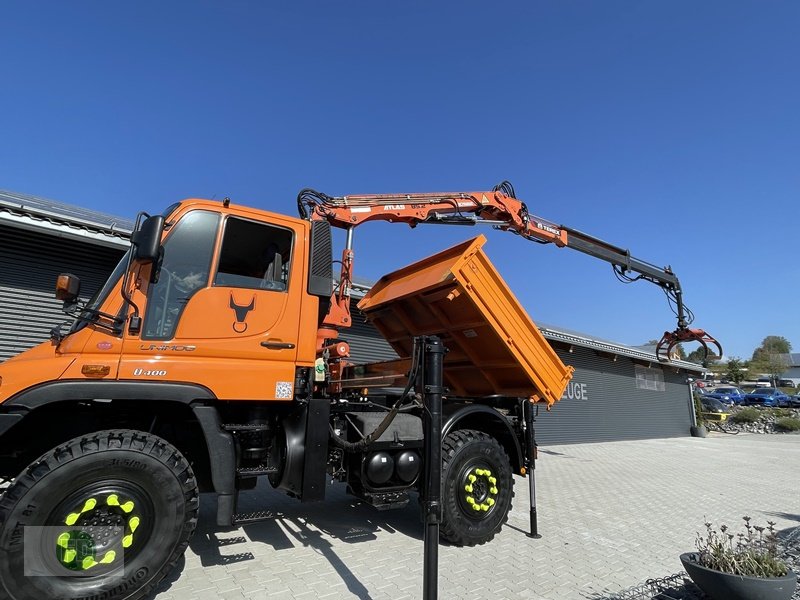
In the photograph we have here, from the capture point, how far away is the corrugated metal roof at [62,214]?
→ 6.32m

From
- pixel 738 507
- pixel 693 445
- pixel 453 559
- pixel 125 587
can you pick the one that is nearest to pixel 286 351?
pixel 125 587

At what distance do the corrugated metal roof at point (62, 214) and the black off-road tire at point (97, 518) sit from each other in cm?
496

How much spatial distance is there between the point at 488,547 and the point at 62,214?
733cm

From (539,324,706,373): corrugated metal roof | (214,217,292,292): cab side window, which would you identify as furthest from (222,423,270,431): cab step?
(539,324,706,373): corrugated metal roof

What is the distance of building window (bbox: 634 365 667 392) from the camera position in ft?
61.4

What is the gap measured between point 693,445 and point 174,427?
19.1 meters

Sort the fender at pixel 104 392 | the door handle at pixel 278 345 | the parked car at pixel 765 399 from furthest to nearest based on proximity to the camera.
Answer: the parked car at pixel 765 399 → the door handle at pixel 278 345 → the fender at pixel 104 392

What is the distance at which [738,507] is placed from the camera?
23.7ft

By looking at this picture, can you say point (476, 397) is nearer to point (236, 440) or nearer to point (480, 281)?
point (480, 281)

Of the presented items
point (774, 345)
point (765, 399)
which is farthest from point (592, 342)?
point (774, 345)

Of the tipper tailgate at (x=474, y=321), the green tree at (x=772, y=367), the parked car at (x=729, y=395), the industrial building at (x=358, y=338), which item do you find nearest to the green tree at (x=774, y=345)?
the green tree at (x=772, y=367)

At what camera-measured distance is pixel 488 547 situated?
4855 mm

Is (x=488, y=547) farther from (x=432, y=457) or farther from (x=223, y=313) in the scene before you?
(x=223, y=313)

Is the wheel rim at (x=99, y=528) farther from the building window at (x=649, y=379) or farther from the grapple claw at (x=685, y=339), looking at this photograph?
the building window at (x=649, y=379)
